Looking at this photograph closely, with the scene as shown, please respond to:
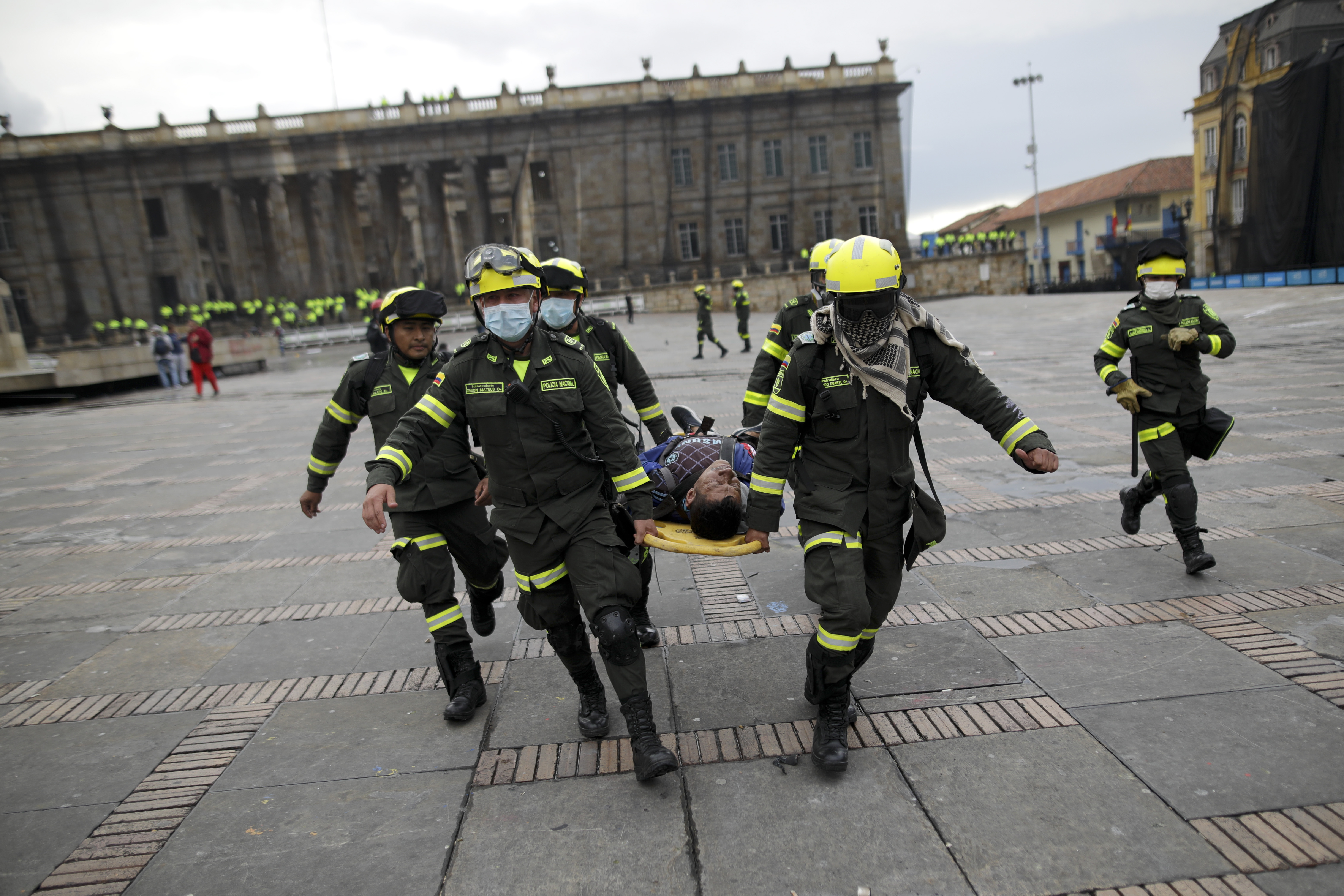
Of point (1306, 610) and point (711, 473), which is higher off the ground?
point (711, 473)

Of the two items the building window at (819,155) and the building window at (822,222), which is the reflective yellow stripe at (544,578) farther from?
the building window at (819,155)

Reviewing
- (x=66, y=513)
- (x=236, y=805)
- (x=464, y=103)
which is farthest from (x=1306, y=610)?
(x=464, y=103)

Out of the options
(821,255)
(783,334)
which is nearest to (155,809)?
(783,334)

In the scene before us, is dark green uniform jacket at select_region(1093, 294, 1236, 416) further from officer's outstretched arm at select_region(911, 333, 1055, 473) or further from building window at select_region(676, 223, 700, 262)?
building window at select_region(676, 223, 700, 262)

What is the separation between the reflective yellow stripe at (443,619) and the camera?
3865mm

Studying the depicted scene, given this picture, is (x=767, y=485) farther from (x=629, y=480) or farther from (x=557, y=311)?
(x=557, y=311)

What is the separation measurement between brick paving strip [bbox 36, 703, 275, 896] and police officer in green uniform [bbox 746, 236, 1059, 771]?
241cm

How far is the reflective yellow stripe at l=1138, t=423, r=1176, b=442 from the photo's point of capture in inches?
195

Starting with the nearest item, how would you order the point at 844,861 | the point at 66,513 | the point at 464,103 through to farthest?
the point at 844,861 → the point at 66,513 → the point at 464,103

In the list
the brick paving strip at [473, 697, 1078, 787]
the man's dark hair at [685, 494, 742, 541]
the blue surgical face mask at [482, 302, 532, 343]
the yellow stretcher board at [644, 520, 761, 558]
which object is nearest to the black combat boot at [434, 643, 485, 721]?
the brick paving strip at [473, 697, 1078, 787]

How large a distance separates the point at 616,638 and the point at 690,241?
54600 millimetres

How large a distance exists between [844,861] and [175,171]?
64362 mm

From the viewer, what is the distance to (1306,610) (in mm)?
4129

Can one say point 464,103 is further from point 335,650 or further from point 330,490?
point 335,650
